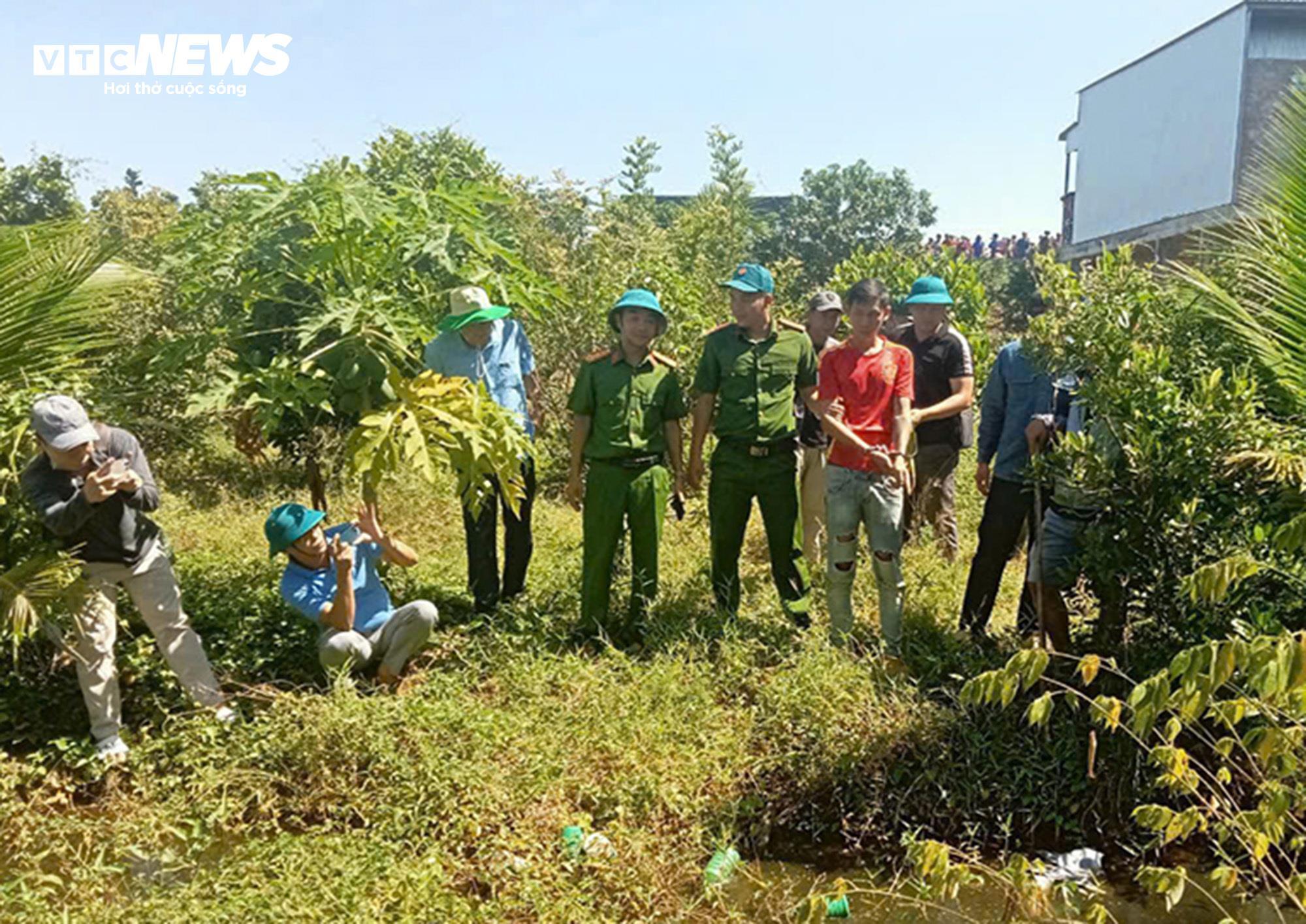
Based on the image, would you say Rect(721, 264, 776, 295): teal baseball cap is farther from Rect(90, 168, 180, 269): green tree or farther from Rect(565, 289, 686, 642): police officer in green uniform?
Rect(90, 168, 180, 269): green tree

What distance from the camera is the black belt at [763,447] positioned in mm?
4910

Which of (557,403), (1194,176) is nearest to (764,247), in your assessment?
(1194,176)

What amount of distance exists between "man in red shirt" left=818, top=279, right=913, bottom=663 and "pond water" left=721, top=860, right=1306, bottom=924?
1303mm

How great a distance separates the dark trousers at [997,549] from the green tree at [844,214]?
17.6 m

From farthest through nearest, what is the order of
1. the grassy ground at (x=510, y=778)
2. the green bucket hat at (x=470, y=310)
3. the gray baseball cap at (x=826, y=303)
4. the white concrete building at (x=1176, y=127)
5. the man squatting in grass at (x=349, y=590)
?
the white concrete building at (x=1176, y=127)
the gray baseball cap at (x=826, y=303)
the green bucket hat at (x=470, y=310)
the man squatting in grass at (x=349, y=590)
the grassy ground at (x=510, y=778)

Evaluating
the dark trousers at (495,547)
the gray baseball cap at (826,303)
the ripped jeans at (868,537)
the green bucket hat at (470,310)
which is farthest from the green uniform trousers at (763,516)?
the green bucket hat at (470,310)

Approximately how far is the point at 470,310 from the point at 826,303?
2136 millimetres

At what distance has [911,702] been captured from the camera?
410cm

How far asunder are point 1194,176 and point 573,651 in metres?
20.4

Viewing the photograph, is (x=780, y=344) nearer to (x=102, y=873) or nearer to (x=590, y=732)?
(x=590, y=732)

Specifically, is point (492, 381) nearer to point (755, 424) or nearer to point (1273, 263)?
point (755, 424)

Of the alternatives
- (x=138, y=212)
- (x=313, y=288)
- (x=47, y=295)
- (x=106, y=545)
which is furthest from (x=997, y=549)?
(x=138, y=212)

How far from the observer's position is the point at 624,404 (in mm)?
4938

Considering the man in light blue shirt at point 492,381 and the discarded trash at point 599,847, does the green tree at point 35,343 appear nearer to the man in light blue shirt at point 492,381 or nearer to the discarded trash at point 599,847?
the man in light blue shirt at point 492,381
